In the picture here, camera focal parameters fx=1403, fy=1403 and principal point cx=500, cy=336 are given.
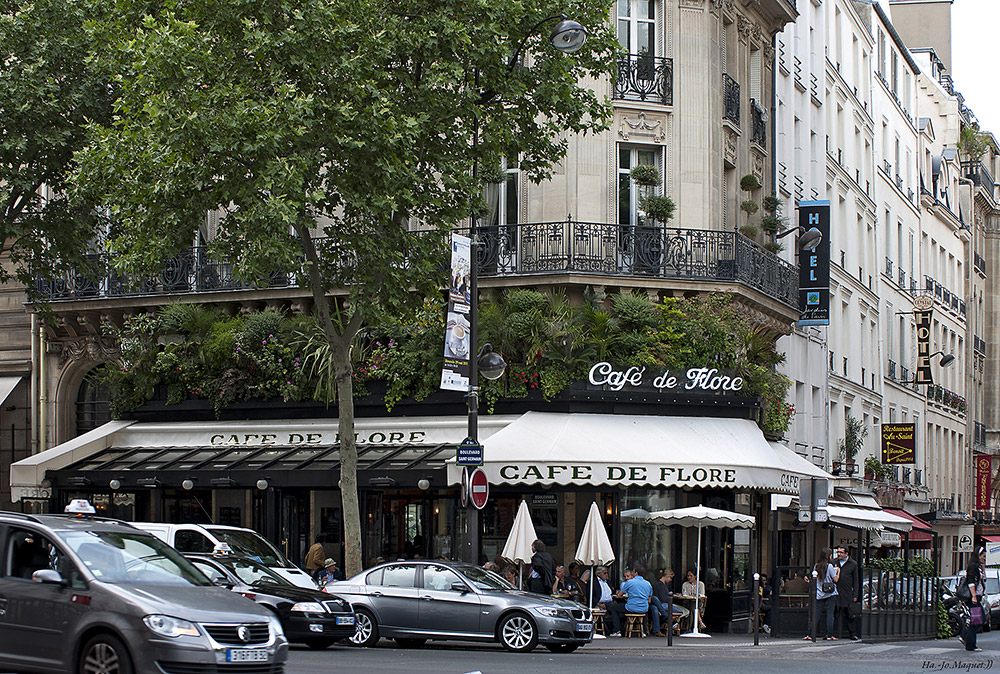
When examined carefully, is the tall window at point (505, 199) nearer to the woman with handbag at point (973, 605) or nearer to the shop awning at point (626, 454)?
the shop awning at point (626, 454)

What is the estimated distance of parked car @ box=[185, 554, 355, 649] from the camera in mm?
17375

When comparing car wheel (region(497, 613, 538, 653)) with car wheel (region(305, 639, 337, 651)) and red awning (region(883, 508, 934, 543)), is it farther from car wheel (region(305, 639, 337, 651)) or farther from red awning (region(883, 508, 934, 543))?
red awning (region(883, 508, 934, 543))

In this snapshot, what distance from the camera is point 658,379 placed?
25.7 meters

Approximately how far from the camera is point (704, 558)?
2659 centimetres

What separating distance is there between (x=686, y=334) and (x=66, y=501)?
1330cm

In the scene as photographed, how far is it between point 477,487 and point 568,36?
6978 millimetres

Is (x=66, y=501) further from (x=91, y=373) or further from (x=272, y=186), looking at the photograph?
(x=272, y=186)

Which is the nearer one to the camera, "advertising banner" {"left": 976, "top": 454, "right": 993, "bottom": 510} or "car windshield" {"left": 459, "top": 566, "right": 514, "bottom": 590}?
"car windshield" {"left": 459, "top": 566, "right": 514, "bottom": 590}

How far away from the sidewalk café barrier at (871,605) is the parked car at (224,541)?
9.06 metres

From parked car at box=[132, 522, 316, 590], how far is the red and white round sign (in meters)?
2.71

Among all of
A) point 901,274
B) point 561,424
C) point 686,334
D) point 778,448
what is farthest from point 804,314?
point 901,274

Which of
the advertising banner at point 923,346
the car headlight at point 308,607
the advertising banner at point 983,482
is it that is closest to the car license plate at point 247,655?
the car headlight at point 308,607

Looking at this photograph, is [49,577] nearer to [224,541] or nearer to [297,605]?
[297,605]

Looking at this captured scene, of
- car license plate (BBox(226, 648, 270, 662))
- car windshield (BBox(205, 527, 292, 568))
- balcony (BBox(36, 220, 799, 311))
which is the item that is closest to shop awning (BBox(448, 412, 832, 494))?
balcony (BBox(36, 220, 799, 311))
